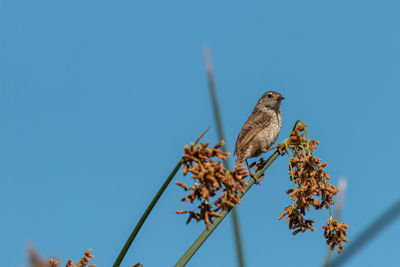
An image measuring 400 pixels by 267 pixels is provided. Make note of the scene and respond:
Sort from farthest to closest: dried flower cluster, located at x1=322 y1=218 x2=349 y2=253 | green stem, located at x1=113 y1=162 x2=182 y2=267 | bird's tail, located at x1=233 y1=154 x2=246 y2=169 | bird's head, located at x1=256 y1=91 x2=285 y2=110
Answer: bird's head, located at x1=256 y1=91 x2=285 y2=110
bird's tail, located at x1=233 y1=154 x2=246 y2=169
dried flower cluster, located at x1=322 y1=218 x2=349 y2=253
green stem, located at x1=113 y1=162 x2=182 y2=267

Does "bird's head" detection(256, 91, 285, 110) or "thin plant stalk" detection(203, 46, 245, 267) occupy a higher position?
"bird's head" detection(256, 91, 285, 110)

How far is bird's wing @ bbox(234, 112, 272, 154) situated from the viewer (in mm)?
6773

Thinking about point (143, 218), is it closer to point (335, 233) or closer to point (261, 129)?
point (335, 233)

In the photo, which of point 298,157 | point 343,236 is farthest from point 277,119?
point 343,236

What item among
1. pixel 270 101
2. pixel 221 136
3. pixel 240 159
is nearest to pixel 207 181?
pixel 221 136

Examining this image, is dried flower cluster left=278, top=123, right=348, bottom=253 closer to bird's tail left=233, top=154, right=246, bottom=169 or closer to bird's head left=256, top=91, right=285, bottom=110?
bird's tail left=233, top=154, right=246, bottom=169

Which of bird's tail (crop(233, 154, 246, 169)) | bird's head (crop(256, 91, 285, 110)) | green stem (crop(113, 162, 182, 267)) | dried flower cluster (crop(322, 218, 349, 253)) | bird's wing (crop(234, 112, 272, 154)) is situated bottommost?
green stem (crop(113, 162, 182, 267))

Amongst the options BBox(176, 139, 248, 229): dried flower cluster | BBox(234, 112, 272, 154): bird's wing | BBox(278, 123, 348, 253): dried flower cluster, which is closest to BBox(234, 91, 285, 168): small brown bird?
BBox(234, 112, 272, 154): bird's wing

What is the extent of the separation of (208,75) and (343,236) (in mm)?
1154

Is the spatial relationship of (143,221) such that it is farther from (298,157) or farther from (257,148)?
(257,148)

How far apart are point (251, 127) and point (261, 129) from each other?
0.48 ft

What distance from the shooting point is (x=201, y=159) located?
198 centimetres

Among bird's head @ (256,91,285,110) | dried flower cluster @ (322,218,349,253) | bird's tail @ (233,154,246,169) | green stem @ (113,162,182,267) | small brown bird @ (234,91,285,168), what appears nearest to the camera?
green stem @ (113,162,182,267)

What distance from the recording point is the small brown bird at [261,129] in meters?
6.75
